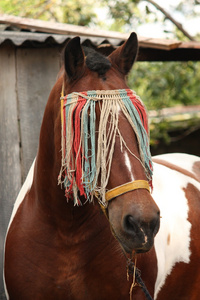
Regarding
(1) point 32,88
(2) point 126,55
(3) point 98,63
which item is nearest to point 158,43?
(1) point 32,88

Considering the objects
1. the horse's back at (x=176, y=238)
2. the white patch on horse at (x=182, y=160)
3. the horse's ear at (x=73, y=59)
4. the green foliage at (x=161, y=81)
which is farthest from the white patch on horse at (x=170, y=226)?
the green foliage at (x=161, y=81)

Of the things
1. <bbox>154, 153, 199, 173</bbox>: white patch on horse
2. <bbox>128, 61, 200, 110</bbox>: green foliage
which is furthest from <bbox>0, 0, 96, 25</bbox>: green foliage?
<bbox>154, 153, 199, 173</bbox>: white patch on horse

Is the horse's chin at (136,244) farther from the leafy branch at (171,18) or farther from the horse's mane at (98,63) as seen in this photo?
the leafy branch at (171,18)

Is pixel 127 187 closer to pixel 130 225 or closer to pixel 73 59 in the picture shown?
pixel 130 225

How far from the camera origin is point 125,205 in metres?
1.82

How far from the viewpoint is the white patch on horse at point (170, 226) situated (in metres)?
2.67

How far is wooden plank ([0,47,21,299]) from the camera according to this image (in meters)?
3.43

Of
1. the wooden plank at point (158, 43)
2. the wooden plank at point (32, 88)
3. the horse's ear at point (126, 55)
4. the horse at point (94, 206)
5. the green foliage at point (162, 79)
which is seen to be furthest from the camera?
the green foliage at point (162, 79)

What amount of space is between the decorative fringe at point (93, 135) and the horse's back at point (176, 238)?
0.82 m

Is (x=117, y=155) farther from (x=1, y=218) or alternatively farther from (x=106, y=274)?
(x=1, y=218)

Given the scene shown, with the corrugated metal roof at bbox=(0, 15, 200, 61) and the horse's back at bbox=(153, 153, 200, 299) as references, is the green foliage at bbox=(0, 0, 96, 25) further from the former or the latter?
the horse's back at bbox=(153, 153, 200, 299)

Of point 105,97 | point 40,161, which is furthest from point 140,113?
point 40,161

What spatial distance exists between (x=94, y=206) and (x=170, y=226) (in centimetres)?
74

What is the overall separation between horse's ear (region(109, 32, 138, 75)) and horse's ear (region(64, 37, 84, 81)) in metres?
0.21
